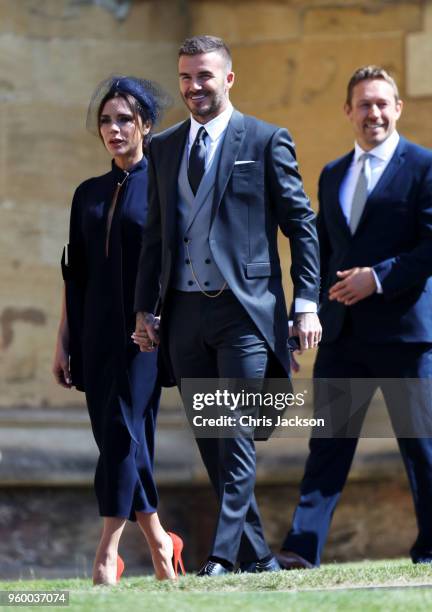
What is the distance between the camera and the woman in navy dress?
5938 mm

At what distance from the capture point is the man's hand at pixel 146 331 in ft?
19.1

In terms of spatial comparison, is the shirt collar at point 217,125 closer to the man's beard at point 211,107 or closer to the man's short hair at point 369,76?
the man's beard at point 211,107

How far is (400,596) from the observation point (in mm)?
4570

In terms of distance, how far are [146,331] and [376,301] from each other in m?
1.14

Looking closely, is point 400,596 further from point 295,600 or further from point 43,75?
point 43,75

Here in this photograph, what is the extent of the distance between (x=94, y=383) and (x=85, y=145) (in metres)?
3.43

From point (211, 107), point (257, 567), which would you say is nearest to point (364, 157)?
point (211, 107)

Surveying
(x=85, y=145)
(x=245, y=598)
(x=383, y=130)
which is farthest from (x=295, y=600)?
(x=85, y=145)

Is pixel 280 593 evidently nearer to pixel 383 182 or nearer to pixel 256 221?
pixel 256 221

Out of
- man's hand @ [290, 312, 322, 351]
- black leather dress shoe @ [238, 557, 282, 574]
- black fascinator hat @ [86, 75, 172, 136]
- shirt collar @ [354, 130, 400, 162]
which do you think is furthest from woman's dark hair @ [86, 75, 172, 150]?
black leather dress shoe @ [238, 557, 282, 574]

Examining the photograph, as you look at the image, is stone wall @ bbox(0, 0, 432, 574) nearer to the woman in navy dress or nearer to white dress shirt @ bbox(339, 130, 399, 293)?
white dress shirt @ bbox(339, 130, 399, 293)

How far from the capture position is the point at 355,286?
638 centimetres

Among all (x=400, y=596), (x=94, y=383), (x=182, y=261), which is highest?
(x=182, y=261)

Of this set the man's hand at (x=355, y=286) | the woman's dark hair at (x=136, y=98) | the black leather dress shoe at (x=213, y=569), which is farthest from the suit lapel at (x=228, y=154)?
the black leather dress shoe at (x=213, y=569)
